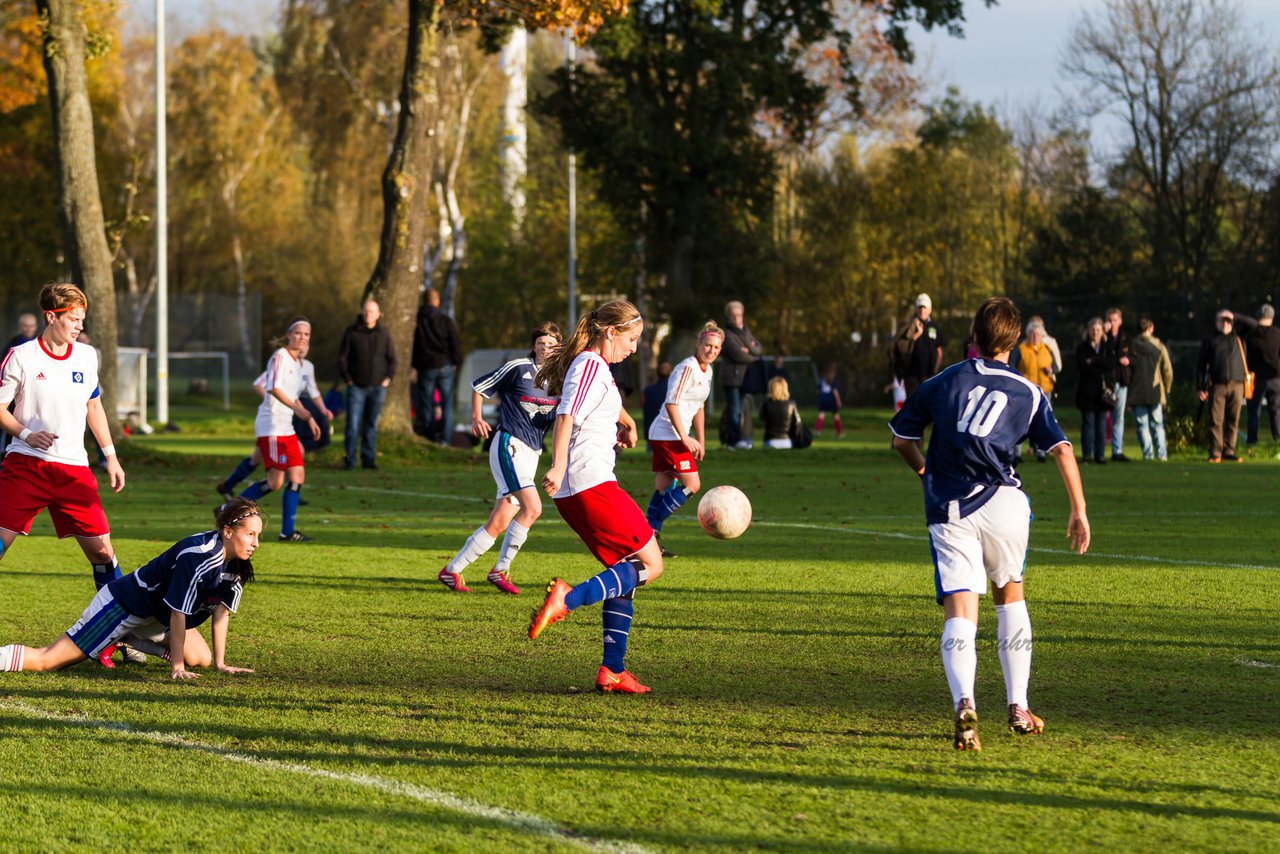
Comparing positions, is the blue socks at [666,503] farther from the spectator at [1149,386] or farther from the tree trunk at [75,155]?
the tree trunk at [75,155]

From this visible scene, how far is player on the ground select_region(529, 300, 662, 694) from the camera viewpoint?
6.95 meters

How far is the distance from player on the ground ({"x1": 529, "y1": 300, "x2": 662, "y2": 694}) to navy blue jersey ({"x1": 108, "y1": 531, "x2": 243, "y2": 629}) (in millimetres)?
1436

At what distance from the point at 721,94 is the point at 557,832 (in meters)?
31.6

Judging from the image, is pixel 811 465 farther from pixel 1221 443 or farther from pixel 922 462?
pixel 922 462

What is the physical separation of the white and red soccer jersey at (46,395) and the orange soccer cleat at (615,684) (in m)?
3.15

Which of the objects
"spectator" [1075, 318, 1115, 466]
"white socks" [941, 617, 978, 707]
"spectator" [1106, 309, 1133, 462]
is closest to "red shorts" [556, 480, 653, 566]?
"white socks" [941, 617, 978, 707]

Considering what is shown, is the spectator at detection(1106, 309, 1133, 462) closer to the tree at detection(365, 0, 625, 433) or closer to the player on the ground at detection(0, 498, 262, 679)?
the tree at detection(365, 0, 625, 433)

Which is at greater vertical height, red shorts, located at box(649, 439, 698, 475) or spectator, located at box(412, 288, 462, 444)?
spectator, located at box(412, 288, 462, 444)

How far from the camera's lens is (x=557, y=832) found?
4.77 meters

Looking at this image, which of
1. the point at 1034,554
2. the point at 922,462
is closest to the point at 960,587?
the point at 922,462

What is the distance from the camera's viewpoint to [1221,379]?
20.8m

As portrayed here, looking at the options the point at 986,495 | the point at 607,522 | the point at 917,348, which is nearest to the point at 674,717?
the point at 607,522

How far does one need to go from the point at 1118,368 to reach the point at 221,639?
53.2ft

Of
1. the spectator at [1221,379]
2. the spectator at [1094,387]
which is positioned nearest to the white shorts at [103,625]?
the spectator at [1094,387]
